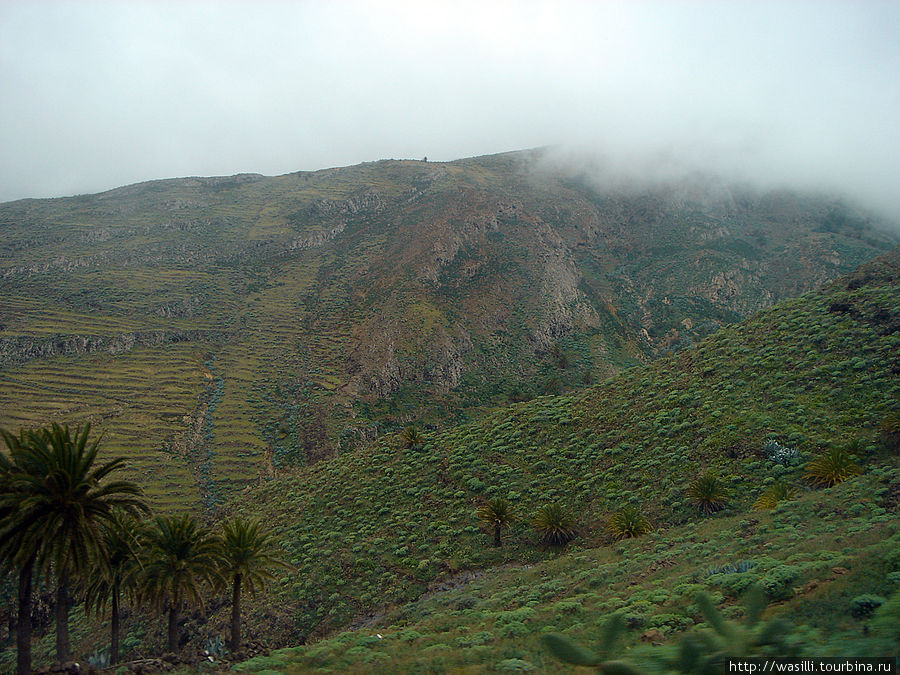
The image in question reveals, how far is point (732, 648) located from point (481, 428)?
129 feet

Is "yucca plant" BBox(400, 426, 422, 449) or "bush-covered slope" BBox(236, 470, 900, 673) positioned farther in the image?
"yucca plant" BBox(400, 426, 422, 449)

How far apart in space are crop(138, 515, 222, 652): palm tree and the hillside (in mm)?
27249

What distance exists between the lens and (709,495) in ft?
85.4

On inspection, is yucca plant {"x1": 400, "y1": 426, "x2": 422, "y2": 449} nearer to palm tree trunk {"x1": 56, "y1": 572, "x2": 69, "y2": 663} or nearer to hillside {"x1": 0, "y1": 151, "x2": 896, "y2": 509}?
hillside {"x1": 0, "y1": 151, "x2": 896, "y2": 509}

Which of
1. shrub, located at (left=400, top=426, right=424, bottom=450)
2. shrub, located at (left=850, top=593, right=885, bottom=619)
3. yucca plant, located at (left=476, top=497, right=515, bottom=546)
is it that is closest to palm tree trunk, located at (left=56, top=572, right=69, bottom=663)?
yucca plant, located at (left=476, top=497, right=515, bottom=546)

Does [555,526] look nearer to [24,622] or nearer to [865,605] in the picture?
[865,605]

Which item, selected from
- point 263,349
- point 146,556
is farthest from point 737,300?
point 146,556

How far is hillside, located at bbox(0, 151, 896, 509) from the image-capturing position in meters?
58.9

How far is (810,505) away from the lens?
21188mm

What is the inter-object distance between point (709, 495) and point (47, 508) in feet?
93.0

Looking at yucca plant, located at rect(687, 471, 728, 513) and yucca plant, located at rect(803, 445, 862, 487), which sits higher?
yucca plant, located at rect(803, 445, 862, 487)

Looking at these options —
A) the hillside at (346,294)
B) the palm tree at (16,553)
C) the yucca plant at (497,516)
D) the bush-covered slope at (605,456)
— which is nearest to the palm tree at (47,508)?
the palm tree at (16,553)

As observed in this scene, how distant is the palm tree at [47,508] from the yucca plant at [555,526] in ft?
68.7

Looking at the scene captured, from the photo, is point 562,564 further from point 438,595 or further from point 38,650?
point 38,650
